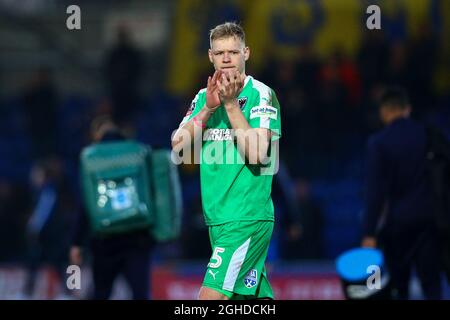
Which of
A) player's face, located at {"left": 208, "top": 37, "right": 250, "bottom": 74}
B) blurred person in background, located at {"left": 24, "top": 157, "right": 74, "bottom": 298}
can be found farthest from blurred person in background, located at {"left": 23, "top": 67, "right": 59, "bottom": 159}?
player's face, located at {"left": 208, "top": 37, "right": 250, "bottom": 74}

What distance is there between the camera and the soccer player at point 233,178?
6.14 meters

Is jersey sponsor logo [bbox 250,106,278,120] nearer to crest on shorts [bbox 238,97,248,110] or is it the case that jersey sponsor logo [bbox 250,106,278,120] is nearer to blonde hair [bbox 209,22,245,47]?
crest on shorts [bbox 238,97,248,110]

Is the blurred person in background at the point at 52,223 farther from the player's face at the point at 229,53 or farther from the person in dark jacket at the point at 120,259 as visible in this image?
the player's face at the point at 229,53

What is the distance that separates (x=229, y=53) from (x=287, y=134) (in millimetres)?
9605

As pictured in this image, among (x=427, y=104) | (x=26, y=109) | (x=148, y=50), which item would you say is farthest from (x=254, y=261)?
(x=148, y=50)

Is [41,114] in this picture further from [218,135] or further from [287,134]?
[218,135]

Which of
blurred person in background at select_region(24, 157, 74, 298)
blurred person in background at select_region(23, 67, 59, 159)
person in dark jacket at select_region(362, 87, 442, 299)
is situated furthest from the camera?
blurred person in background at select_region(23, 67, 59, 159)

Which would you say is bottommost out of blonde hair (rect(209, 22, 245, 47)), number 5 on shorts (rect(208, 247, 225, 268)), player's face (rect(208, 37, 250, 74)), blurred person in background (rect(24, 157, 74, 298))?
blurred person in background (rect(24, 157, 74, 298))

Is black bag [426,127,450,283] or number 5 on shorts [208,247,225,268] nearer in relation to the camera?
number 5 on shorts [208,247,225,268]

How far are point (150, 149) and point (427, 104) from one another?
7337 mm

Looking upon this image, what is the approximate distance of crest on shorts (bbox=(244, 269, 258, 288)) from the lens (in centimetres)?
622

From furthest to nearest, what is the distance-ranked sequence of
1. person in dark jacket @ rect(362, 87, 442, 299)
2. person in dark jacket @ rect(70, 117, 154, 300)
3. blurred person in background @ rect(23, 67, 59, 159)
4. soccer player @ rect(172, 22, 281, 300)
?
blurred person in background @ rect(23, 67, 59, 159), person in dark jacket @ rect(70, 117, 154, 300), person in dark jacket @ rect(362, 87, 442, 299), soccer player @ rect(172, 22, 281, 300)

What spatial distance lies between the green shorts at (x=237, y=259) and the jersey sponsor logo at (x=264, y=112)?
2.00 ft

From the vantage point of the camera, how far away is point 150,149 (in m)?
9.34
